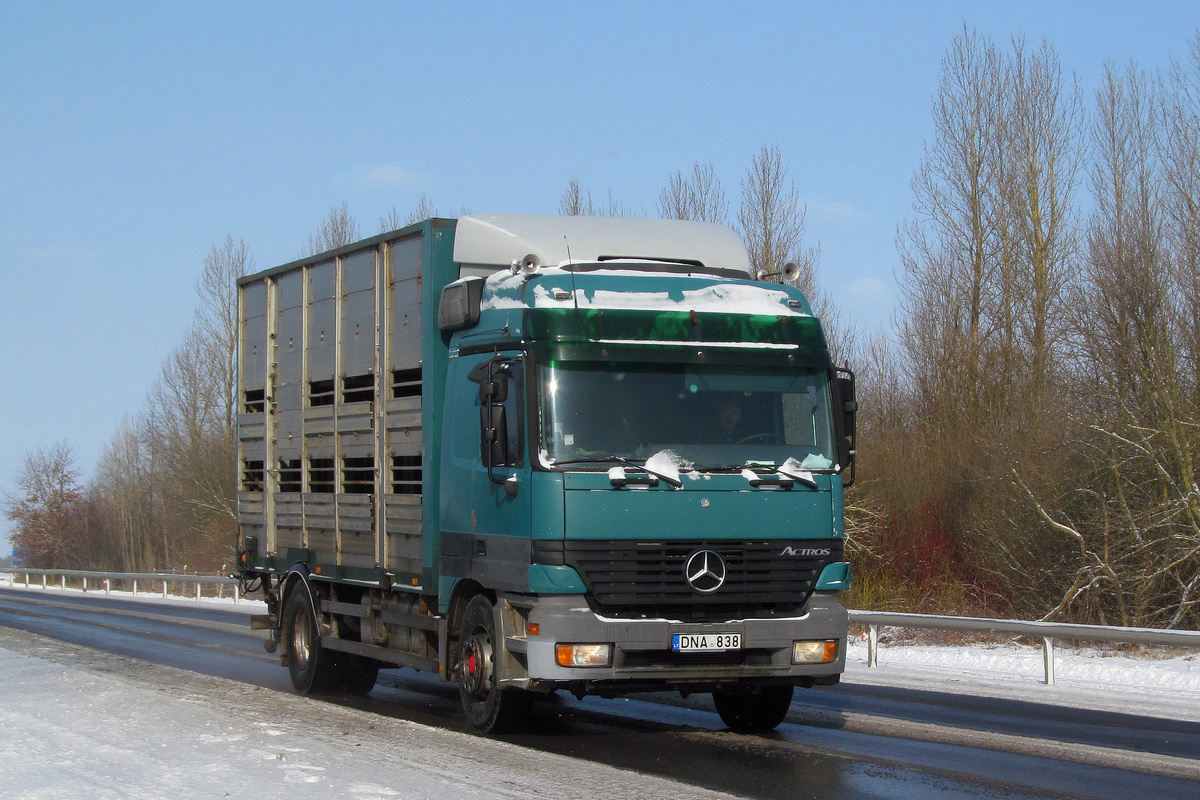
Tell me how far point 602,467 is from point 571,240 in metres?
2.34

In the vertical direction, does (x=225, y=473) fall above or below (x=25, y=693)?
above

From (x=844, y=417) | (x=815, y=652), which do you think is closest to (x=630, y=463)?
(x=844, y=417)

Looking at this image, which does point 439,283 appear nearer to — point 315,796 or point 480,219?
point 480,219

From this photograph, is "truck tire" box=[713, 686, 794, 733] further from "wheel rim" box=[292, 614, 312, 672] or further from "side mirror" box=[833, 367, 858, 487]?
"wheel rim" box=[292, 614, 312, 672]

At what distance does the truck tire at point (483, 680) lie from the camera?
29.5 ft

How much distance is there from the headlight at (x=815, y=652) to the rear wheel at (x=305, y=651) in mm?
5146

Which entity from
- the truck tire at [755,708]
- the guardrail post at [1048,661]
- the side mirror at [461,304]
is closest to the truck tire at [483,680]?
the truck tire at [755,708]

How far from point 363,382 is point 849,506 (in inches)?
574


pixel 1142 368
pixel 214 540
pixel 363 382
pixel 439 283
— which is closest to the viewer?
pixel 439 283

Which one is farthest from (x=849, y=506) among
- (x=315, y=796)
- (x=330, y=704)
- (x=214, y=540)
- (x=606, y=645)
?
(x=214, y=540)

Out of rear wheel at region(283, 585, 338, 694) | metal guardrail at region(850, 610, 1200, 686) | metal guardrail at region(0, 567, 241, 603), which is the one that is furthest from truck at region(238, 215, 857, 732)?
metal guardrail at region(0, 567, 241, 603)

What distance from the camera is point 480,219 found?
32.7ft

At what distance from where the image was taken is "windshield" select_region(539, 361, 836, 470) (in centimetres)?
850

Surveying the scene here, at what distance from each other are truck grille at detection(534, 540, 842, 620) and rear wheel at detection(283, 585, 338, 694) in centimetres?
457
